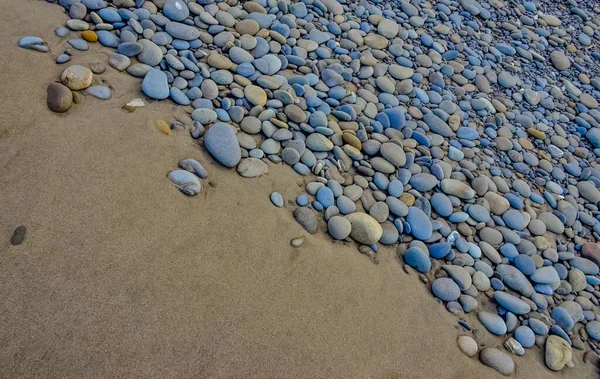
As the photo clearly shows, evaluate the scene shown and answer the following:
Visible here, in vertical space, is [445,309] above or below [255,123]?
below

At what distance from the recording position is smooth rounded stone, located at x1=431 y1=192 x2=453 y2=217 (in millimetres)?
2328

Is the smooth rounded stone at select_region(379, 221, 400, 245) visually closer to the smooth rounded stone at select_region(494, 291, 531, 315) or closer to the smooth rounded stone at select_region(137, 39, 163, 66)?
the smooth rounded stone at select_region(494, 291, 531, 315)

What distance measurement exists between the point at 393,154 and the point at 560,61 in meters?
2.06

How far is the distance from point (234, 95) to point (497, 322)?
1.71 m

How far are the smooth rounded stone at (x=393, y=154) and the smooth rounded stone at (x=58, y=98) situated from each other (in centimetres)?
157

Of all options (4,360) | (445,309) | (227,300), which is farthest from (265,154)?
(4,360)

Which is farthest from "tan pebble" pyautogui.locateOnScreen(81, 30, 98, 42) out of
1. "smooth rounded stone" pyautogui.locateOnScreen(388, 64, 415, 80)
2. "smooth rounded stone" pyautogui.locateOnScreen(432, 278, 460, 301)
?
"smooth rounded stone" pyautogui.locateOnScreen(432, 278, 460, 301)

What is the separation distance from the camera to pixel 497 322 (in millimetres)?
2033

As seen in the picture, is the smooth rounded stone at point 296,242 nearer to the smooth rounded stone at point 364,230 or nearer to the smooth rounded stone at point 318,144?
the smooth rounded stone at point 364,230

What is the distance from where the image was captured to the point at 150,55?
7.80 ft

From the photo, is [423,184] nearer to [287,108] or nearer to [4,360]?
[287,108]

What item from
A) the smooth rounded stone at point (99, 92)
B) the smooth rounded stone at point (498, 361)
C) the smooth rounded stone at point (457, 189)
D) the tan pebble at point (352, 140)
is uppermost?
the tan pebble at point (352, 140)

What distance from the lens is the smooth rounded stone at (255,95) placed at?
2381 millimetres

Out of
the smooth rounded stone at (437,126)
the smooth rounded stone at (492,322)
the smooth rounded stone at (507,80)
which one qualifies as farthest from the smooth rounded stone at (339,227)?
the smooth rounded stone at (507,80)
